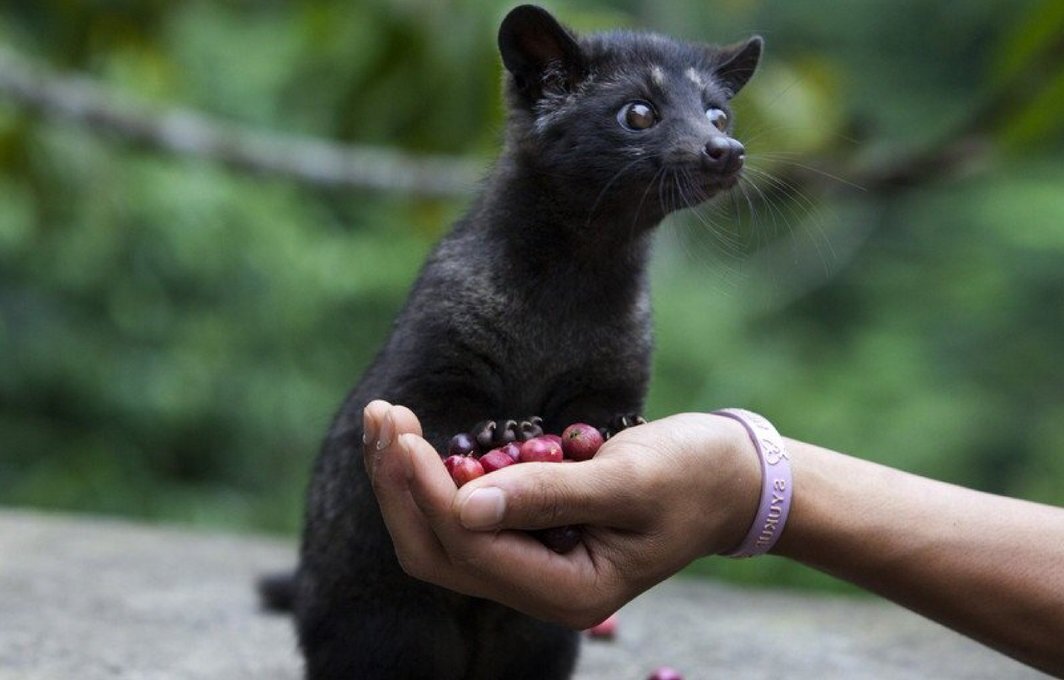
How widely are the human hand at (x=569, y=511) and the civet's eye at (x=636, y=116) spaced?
67 cm

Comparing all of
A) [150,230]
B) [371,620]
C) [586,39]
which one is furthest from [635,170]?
[150,230]

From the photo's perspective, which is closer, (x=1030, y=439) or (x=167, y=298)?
(x=167, y=298)

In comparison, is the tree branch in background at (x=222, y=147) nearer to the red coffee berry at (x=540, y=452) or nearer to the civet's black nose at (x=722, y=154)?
the civet's black nose at (x=722, y=154)

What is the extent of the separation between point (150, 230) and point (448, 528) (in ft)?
16.4

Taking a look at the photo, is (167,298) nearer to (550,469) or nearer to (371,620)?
(371,620)

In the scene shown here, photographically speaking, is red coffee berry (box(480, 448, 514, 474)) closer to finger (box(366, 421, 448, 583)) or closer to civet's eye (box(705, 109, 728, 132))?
finger (box(366, 421, 448, 583))

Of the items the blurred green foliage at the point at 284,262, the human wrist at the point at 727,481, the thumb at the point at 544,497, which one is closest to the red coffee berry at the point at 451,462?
the thumb at the point at 544,497

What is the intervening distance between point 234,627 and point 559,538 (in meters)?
1.76

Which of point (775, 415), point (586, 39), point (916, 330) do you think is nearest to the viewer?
point (586, 39)

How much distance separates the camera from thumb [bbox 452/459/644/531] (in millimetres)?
2428

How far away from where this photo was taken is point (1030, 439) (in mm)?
9727

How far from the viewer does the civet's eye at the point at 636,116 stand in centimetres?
310

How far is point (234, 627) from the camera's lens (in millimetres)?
4090

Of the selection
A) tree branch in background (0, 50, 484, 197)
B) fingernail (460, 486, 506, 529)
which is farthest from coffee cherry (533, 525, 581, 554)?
tree branch in background (0, 50, 484, 197)
